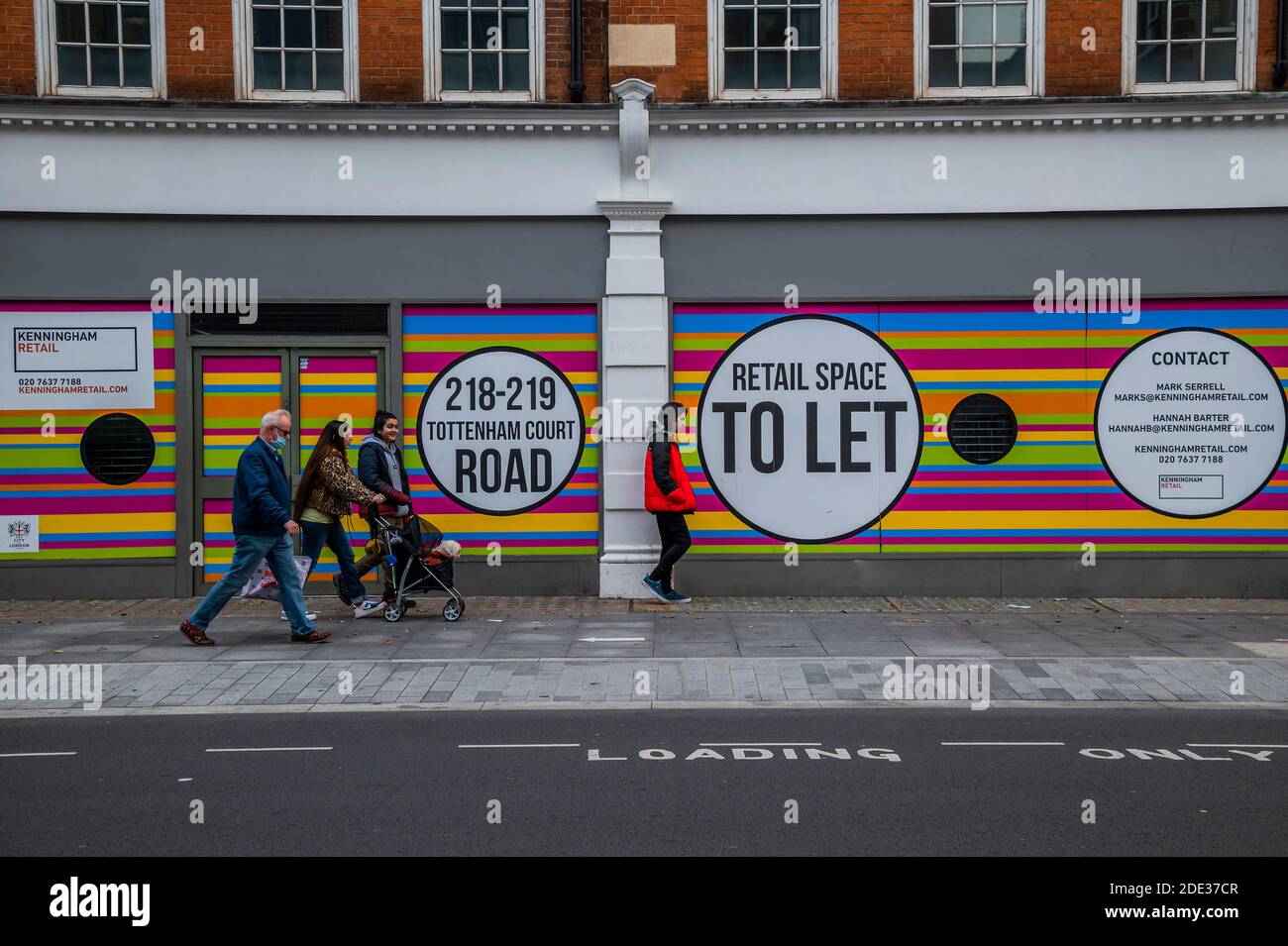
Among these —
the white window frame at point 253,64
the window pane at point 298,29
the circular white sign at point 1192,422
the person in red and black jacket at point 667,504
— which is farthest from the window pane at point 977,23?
the window pane at point 298,29

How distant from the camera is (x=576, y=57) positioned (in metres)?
13.4

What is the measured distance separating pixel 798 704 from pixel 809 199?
6.75 metres

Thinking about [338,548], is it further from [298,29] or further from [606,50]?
[606,50]

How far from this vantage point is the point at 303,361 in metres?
13.5

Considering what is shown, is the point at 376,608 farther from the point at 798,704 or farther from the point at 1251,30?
the point at 1251,30

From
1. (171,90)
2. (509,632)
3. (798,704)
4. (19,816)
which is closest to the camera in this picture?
(19,816)

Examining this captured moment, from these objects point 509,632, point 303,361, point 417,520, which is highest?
point 303,361

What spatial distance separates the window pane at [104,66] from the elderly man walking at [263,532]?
5.39 metres

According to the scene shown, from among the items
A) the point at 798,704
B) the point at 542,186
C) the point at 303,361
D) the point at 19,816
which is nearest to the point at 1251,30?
the point at 542,186

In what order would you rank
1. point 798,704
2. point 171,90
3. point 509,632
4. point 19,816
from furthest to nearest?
point 171,90, point 509,632, point 798,704, point 19,816

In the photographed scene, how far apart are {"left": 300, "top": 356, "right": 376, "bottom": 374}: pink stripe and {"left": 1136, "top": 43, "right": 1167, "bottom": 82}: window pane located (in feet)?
28.8

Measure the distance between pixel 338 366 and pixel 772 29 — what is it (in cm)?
592

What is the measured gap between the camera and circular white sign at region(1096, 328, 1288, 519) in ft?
44.1

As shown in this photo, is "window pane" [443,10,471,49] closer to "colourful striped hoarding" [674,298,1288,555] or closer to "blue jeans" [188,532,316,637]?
"colourful striped hoarding" [674,298,1288,555]
